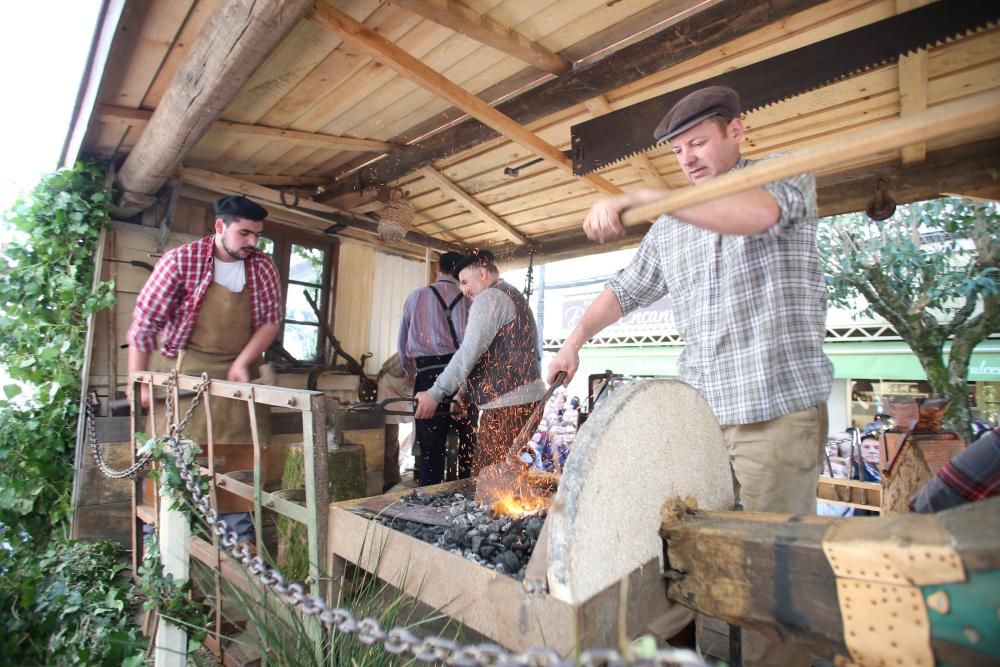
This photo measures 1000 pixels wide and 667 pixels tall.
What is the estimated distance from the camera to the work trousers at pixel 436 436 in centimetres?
464

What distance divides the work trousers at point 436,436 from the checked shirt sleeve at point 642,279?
2354 millimetres

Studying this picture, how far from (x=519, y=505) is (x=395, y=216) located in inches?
152

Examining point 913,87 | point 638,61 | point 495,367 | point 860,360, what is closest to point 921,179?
point 913,87

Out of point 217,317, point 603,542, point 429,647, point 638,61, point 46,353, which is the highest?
point 638,61

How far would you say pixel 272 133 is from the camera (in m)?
4.46

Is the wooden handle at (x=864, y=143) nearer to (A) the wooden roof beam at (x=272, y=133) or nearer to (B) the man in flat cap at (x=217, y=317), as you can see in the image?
(B) the man in flat cap at (x=217, y=317)

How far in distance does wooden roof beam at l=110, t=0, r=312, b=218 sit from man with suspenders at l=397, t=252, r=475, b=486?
224 centimetres

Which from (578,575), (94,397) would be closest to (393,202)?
(94,397)

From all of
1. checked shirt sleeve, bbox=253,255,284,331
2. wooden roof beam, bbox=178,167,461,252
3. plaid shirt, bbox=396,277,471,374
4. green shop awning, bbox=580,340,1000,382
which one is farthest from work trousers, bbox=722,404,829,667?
green shop awning, bbox=580,340,1000,382

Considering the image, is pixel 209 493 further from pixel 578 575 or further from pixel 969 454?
pixel 969 454

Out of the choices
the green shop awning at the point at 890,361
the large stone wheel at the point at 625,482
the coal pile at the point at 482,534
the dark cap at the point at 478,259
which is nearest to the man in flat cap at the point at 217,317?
the dark cap at the point at 478,259

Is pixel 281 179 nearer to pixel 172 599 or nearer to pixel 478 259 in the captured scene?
pixel 478 259

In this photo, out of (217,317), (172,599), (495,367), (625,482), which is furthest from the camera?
(495,367)

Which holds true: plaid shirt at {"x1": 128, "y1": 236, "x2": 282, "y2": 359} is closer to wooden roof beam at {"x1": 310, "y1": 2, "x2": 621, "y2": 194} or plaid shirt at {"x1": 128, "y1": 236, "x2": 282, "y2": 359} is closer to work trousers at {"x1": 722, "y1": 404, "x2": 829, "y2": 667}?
wooden roof beam at {"x1": 310, "y1": 2, "x2": 621, "y2": 194}
